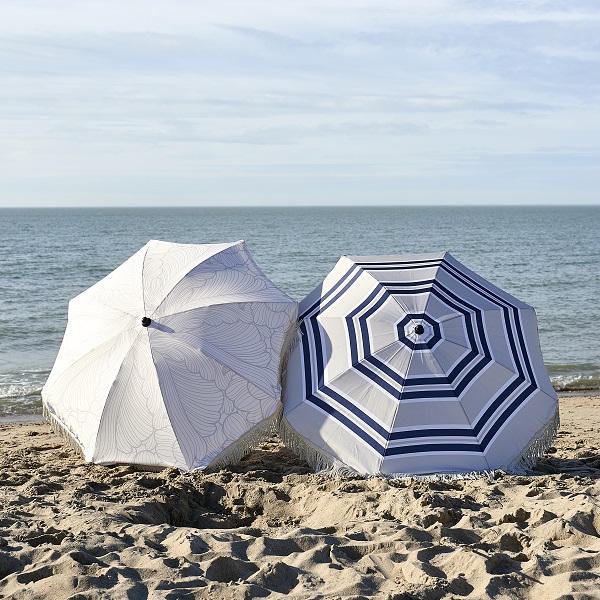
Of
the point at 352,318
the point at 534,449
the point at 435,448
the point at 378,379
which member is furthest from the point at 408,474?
the point at 352,318

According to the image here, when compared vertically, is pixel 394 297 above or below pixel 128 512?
above

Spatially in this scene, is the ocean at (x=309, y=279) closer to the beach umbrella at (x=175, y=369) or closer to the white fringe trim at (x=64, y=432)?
the white fringe trim at (x=64, y=432)

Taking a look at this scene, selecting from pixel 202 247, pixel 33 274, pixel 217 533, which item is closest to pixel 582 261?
pixel 33 274

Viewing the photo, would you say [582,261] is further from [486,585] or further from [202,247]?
[486,585]

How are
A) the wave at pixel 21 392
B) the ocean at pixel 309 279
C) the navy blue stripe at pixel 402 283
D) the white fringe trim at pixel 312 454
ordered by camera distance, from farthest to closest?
the ocean at pixel 309 279, the wave at pixel 21 392, the navy blue stripe at pixel 402 283, the white fringe trim at pixel 312 454

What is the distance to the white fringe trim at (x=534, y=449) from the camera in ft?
15.7

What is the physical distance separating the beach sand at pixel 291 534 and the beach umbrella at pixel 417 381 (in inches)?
8.3

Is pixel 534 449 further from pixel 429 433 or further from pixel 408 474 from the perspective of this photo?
pixel 408 474

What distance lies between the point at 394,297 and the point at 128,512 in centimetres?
224

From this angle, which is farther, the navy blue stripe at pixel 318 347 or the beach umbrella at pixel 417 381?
the navy blue stripe at pixel 318 347

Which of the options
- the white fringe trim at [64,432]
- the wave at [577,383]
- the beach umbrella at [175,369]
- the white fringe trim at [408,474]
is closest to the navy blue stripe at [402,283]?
the beach umbrella at [175,369]

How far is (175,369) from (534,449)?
242 cm

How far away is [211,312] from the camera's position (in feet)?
16.8

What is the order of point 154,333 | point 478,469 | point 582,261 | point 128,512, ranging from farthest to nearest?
1. point 582,261
2. point 154,333
3. point 478,469
4. point 128,512
